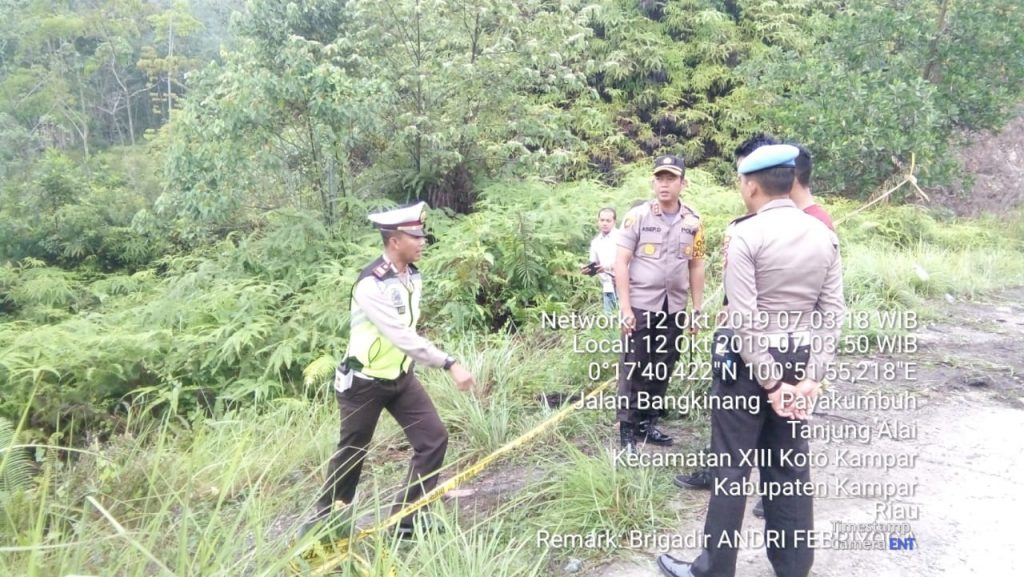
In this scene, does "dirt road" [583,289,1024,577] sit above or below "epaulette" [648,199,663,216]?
below

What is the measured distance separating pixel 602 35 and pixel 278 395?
13.3 m

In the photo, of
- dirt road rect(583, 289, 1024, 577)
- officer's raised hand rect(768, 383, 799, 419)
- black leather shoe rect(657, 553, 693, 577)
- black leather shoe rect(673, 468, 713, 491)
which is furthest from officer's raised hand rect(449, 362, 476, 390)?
black leather shoe rect(673, 468, 713, 491)

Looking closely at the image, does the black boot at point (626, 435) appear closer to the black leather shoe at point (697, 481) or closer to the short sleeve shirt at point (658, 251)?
the black leather shoe at point (697, 481)

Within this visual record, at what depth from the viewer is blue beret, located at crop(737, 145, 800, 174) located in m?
2.78

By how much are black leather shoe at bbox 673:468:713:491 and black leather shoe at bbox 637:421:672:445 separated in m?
0.47

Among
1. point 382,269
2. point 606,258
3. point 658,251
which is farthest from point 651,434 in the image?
point 606,258

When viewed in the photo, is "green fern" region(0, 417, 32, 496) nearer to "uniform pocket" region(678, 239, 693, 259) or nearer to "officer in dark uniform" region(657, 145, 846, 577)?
"officer in dark uniform" region(657, 145, 846, 577)

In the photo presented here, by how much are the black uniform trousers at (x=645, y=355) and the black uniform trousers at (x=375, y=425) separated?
1337 mm

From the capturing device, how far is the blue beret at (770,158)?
278cm

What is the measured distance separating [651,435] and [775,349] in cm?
181

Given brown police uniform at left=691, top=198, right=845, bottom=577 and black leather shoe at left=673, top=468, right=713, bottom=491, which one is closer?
brown police uniform at left=691, top=198, right=845, bottom=577

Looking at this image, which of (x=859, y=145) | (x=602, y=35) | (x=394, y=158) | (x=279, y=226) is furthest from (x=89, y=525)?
(x=602, y=35)

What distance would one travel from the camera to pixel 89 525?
239 cm

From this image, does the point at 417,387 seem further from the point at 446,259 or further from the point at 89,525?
the point at 446,259
